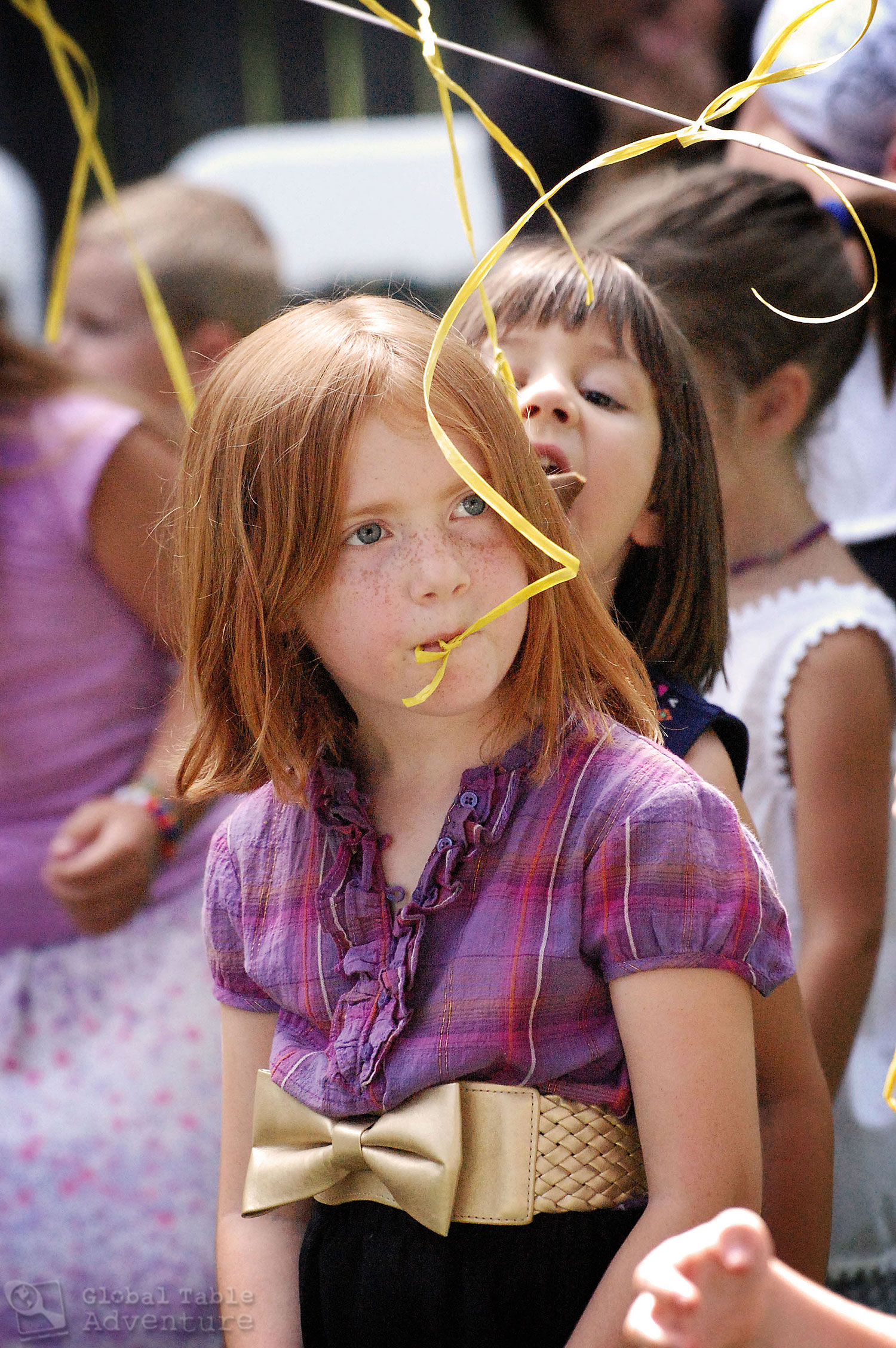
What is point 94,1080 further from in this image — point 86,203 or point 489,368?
point 86,203

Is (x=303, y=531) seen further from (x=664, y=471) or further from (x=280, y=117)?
(x=280, y=117)

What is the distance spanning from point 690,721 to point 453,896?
19cm

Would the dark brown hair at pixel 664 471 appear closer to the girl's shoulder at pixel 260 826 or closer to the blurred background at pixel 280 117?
the girl's shoulder at pixel 260 826

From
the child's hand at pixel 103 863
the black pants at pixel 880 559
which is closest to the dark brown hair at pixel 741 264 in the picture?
the black pants at pixel 880 559

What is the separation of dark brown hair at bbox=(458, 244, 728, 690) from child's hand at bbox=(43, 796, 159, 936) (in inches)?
24.4

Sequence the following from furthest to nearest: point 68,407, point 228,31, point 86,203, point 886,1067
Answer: point 228,31 < point 86,203 < point 68,407 < point 886,1067

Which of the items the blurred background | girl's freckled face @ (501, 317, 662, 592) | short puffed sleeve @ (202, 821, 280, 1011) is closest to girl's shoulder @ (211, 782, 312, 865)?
short puffed sleeve @ (202, 821, 280, 1011)

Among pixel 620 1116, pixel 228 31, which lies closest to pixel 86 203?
pixel 228 31

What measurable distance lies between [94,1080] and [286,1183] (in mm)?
541

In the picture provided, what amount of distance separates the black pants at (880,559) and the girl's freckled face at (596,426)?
476mm

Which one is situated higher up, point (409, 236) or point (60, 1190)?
point (409, 236)

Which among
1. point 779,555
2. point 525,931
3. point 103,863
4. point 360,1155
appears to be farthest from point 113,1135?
point 779,555

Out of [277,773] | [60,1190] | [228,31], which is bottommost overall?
[60,1190]

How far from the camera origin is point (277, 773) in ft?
2.53
